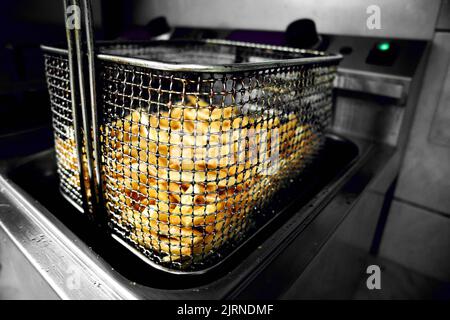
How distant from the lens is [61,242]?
666 millimetres

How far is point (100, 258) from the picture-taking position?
61cm

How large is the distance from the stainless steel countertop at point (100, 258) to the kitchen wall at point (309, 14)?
733 mm

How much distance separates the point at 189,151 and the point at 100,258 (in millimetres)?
278

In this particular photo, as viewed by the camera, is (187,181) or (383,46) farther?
(383,46)

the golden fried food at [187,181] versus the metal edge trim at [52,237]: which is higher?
A: the golden fried food at [187,181]

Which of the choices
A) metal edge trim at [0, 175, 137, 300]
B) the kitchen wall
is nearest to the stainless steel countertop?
metal edge trim at [0, 175, 137, 300]

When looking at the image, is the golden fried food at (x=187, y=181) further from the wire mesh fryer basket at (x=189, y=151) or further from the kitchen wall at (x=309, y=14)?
the kitchen wall at (x=309, y=14)

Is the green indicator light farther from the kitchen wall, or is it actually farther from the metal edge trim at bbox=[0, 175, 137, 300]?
the metal edge trim at bbox=[0, 175, 137, 300]

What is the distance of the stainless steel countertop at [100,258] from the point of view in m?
0.56

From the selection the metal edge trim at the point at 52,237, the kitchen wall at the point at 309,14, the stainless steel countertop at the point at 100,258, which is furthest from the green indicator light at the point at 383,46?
the metal edge trim at the point at 52,237

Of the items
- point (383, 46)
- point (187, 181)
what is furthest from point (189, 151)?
point (383, 46)

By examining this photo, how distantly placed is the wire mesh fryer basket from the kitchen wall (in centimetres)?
57

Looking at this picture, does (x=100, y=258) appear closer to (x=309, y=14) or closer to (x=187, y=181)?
(x=187, y=181)
